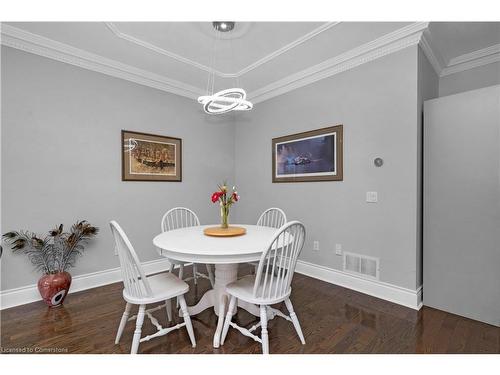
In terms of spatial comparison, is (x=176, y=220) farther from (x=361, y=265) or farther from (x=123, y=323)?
(x=361, y=265)

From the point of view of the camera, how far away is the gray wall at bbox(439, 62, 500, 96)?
2.56 m

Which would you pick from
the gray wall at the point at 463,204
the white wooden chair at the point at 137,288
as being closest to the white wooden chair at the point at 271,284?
the white wooden chair at the point at 137,288

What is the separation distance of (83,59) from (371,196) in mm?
3472

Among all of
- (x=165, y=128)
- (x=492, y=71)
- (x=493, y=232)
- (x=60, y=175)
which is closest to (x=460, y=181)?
(x=493, y=232)

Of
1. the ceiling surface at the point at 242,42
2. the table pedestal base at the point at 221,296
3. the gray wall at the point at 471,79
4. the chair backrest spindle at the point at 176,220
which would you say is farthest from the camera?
the chair backrest spindle at the point at 176,220

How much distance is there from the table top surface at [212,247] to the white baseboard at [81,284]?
1340 mm

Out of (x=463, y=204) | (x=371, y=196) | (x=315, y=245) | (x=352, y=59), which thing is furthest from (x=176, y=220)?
(x=463, y=204)

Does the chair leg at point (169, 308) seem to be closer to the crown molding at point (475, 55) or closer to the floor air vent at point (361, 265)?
the floor air vent at point (361, 265)

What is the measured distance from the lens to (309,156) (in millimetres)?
3084

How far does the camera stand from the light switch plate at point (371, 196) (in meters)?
2.50

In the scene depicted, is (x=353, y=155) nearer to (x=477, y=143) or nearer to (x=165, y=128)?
(x=477, y=143)

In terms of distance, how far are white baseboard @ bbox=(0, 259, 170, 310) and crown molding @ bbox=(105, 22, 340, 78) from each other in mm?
2558

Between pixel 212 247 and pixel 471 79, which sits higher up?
pixel 471 79

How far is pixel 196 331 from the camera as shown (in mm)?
1859
